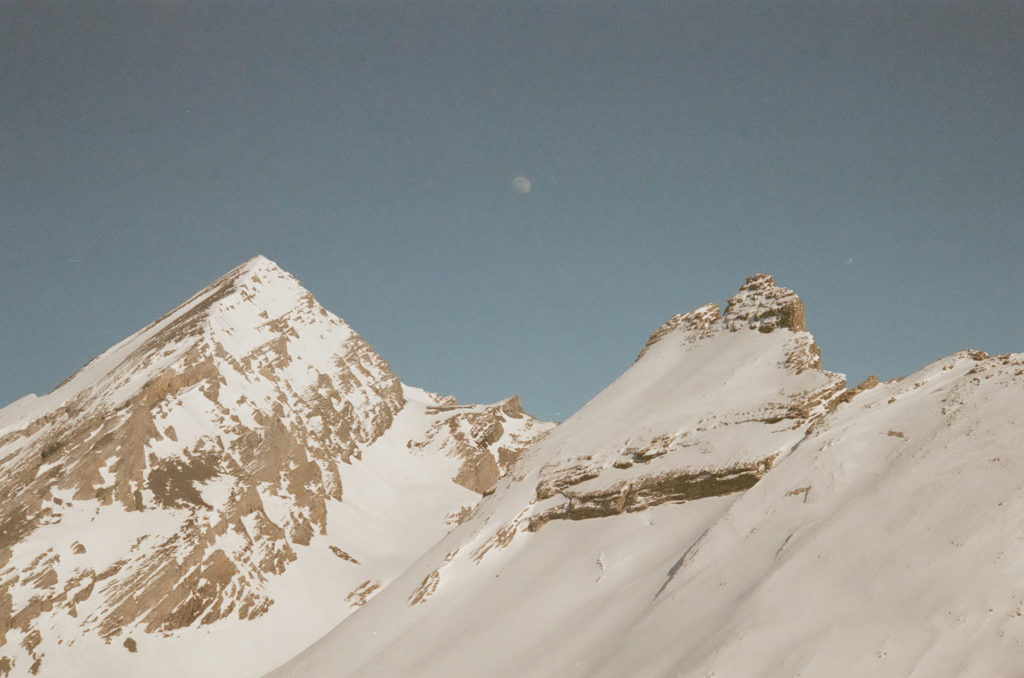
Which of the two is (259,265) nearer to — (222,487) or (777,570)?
(222,487)

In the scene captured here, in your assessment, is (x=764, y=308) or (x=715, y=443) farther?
(x=764, y=308)

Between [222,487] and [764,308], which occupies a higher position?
[222,487]

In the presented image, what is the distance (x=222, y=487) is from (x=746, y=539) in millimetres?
93761

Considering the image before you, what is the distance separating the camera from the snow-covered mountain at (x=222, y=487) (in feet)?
290

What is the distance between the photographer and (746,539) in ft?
111

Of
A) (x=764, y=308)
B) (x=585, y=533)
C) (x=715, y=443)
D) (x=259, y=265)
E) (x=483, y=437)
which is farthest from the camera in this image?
(x=259, y=265)

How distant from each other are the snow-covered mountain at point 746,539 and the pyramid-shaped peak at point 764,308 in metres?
0.22

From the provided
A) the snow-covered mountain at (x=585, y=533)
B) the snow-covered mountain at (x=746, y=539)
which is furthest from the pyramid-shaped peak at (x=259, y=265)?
the snow-covered mountain at (x=746, y=539)

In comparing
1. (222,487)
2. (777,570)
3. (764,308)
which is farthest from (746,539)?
(222,487)

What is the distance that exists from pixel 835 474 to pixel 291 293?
479 ft

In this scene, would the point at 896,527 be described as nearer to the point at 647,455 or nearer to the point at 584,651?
the point at 584,651

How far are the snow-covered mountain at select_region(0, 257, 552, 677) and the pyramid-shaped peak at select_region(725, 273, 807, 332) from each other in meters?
61.1

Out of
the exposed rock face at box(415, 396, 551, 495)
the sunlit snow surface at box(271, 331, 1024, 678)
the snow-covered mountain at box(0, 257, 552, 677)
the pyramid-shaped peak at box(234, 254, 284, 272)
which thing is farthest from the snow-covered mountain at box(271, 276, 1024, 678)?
the pyramid-shaped peak at box(234, 254, 284, 272)

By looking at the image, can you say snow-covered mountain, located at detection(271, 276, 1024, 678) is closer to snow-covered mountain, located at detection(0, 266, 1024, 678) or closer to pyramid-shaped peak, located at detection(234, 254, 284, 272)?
snow-covered mountain, located at detection(0, 266, 1024, 678)
